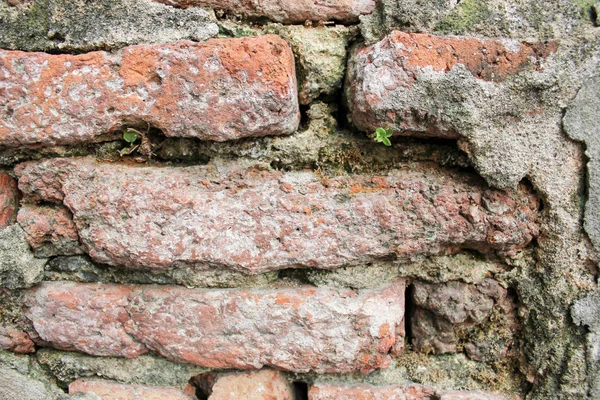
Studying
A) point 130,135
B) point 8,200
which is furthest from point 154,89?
point 8,200

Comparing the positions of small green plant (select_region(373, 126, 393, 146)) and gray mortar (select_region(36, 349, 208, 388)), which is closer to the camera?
small green plant (select_region(373, 126, 393, 146))

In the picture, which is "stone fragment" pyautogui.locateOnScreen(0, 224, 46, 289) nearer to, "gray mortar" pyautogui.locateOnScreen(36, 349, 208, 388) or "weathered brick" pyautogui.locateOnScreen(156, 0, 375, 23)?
"gray mortar" pyautogui.locateOnScreen(36, 349, 208, 388)

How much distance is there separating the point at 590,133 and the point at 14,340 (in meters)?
1.34

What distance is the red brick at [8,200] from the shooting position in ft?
3.32

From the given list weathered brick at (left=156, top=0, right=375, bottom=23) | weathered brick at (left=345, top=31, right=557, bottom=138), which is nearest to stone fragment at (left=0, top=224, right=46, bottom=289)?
weathered brick at (left=156, top=0, right=375, bottom=23)

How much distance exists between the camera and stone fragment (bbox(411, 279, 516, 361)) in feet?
3.38

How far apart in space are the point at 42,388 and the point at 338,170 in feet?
2.78

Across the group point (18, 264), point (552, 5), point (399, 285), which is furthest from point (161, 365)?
point (552, 5)

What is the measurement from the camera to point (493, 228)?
0.98 meters

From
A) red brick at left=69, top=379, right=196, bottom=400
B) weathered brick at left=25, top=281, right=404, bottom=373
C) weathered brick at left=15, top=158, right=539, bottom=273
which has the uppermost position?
weathered brick at left=15, top=158, right=539, bottom=273

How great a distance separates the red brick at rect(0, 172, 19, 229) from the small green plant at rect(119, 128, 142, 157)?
0.27 metres

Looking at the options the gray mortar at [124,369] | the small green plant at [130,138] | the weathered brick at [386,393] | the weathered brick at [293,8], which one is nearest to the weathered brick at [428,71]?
the weathered brick at [293,8]

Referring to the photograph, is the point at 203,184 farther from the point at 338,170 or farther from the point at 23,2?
the point at 23,2

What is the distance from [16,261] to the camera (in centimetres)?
100
